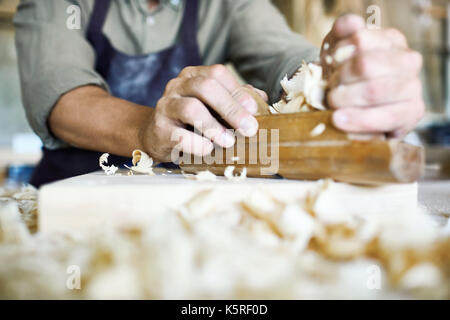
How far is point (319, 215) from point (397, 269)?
0.29 ft

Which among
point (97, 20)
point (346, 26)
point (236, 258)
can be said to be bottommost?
point (236, 258)

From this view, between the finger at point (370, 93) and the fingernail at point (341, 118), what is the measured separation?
0.06 feet

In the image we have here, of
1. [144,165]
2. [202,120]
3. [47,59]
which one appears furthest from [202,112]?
[47,59]

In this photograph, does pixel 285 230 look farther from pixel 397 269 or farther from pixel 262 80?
pixel 262 80

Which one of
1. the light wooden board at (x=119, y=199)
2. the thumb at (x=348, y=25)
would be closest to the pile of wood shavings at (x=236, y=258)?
the light wooden board at (x=119, y=199)

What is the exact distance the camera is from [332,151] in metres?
0.41

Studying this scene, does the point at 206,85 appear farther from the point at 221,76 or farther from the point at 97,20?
the point at 97,20

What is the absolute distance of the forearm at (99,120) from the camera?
61 cm

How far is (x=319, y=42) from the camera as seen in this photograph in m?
2.03

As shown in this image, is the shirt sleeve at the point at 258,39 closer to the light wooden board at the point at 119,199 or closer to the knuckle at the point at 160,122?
the knuckle at the point at 160,122

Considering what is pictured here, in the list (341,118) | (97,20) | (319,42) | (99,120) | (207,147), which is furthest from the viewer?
(319,42)

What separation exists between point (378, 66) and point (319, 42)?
1758mm

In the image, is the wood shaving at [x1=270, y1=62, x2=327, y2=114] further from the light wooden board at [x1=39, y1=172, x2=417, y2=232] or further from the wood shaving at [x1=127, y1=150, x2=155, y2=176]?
the wood shaving at [x1=127, y1=150, x2=155, y2=176]

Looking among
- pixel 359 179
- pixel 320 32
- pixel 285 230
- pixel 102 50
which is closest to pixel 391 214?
pixel 359 179
